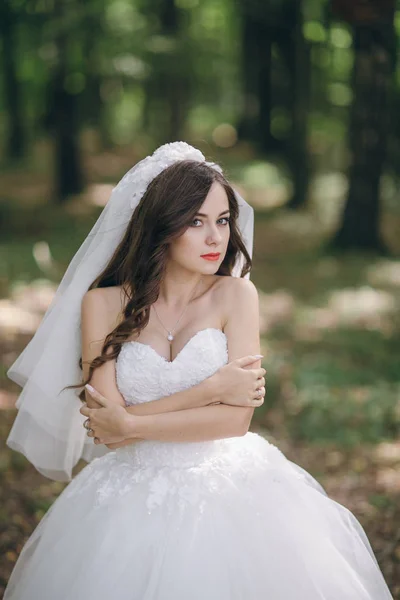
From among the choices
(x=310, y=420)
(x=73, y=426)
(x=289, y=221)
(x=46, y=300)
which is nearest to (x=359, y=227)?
(x=289, y=221)

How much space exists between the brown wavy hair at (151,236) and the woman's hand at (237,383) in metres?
0.41

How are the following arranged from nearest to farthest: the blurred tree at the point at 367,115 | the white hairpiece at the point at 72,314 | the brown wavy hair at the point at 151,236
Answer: the brown wavy hair at the point at 151,236 → the white hairpiece at the point at 72,314 → the blurred tree at the point at 367,115

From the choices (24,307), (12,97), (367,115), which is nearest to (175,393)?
(24,307)

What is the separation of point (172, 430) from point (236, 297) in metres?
0.62

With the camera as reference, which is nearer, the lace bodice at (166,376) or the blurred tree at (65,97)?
the lace bodice at (166,376)

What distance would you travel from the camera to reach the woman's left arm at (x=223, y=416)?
10.4ft

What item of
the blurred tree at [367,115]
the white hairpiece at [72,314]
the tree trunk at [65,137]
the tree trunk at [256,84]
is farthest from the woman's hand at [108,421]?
the tree trunk at [256,84]

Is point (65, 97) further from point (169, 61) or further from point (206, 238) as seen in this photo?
point (206, 238)

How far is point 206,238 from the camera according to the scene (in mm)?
3293

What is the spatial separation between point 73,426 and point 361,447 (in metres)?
3.42

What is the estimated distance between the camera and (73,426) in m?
3.86

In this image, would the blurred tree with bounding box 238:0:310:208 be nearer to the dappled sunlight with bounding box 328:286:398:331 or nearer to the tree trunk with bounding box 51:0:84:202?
the tree trunk with bounding box 51:0:84:202

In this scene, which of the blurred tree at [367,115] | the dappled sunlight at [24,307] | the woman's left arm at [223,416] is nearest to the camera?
the woman's left arm at [223,416]

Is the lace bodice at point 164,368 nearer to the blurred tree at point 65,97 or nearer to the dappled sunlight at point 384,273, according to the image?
the dappled sunlight at point 384,273
